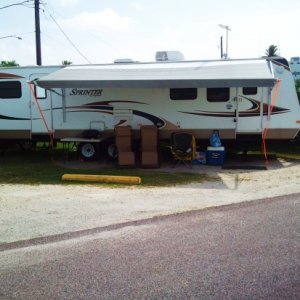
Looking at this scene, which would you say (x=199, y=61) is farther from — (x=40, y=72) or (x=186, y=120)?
(x=40, y=72)

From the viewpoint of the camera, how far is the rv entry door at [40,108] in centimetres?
1287

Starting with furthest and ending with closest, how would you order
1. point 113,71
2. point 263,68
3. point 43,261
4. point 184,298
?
point 113,71
point 263,68
point 43,261
point 184,298

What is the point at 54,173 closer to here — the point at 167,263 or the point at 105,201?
the point at 105,201

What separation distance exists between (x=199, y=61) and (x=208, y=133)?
7.04 feet

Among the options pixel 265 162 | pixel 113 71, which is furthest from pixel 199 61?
pixel 265 162

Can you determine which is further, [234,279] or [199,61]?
[199,61]

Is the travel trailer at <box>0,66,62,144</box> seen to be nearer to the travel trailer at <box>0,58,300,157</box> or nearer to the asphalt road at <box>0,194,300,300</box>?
the travel trailer at <box>0,58,300,157</box>

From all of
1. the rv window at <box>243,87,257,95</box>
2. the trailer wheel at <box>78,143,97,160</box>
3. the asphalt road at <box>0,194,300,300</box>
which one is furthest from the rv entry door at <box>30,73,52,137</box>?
the asphalt road at <box>0,194,300,300</box>

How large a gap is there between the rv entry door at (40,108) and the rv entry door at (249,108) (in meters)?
5.54

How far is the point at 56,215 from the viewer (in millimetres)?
6480

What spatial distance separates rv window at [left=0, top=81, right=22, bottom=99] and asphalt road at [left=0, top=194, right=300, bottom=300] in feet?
28.2

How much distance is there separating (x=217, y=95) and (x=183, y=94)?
972 mm

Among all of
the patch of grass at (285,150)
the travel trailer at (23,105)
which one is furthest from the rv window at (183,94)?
the travel trailer at (23,105)

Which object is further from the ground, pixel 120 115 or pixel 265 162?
pixel 120 115
